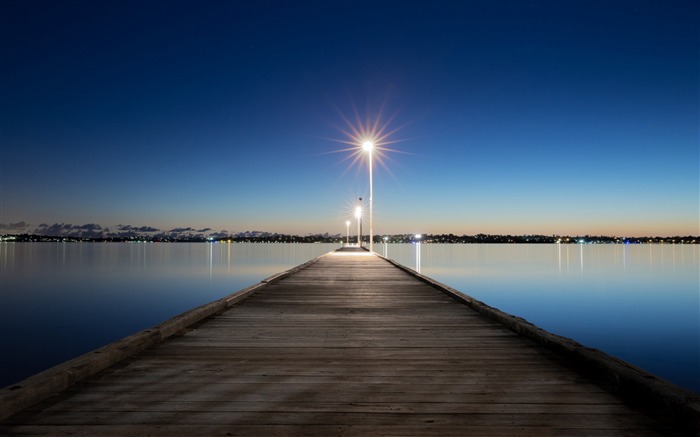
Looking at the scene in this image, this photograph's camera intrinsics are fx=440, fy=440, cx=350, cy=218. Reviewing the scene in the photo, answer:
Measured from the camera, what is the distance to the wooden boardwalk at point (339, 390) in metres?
2.99

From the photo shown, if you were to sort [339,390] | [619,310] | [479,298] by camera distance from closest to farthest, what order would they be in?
[339,390], [619,310], [479,298]

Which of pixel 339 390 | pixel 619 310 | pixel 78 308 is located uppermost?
pixel 339 390

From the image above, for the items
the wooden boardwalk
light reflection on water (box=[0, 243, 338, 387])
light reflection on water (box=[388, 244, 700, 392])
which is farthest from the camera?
light reflection on water (box=[0, 243, 338, 387])

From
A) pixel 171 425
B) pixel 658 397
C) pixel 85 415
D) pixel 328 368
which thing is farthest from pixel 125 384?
pixel 658 397

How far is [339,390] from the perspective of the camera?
12.1 feet

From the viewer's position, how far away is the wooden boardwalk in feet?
9.82

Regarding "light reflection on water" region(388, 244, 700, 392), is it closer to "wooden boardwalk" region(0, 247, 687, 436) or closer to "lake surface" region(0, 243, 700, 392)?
"lake surface" region(0, 243, 700, 392)

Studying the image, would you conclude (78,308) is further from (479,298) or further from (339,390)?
(339,390)

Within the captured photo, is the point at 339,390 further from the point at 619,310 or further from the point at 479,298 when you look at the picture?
the point at 479,298

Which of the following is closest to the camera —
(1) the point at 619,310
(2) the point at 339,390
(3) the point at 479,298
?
(2) the point at 339,390

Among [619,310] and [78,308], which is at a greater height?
[78,308]

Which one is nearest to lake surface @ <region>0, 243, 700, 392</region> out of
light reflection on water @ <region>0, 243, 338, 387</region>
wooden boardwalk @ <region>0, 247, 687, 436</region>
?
light reflection on water @ <region>0, 243, 338, 387</region>

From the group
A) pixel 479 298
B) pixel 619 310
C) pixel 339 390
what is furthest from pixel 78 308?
pixel 619 310

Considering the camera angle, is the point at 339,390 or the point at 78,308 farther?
the point at 78,308
